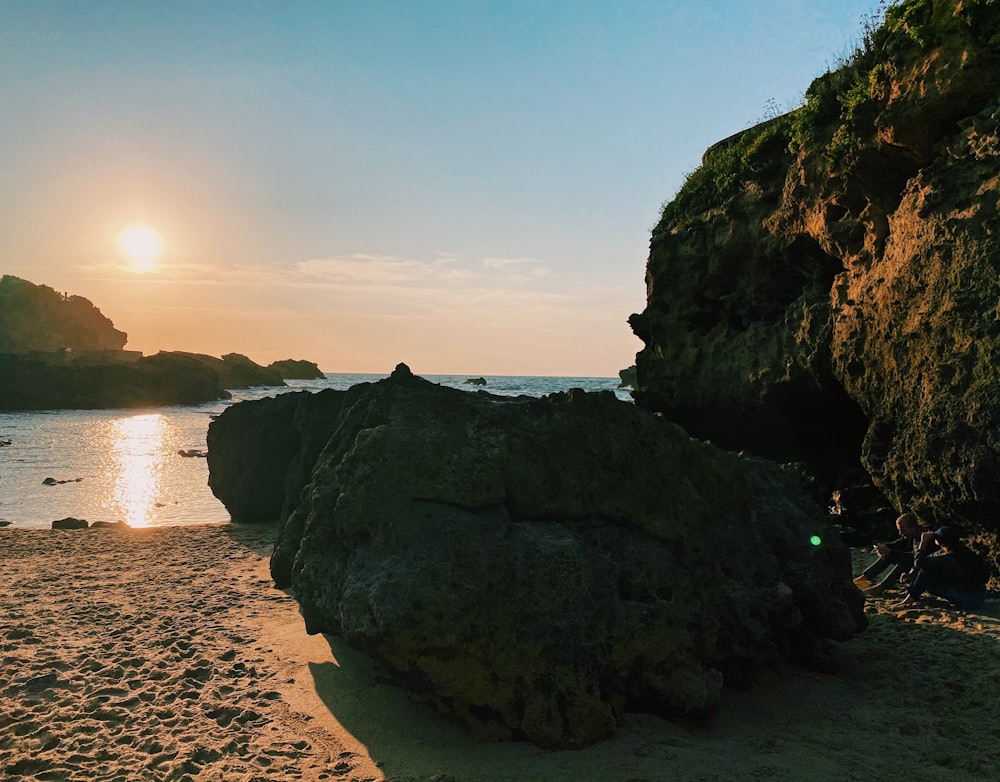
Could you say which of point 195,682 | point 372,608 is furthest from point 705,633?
point 195,682

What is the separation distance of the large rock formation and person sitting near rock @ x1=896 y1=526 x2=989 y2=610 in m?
1.90

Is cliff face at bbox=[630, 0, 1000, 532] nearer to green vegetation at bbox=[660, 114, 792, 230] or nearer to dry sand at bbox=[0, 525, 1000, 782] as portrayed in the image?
green vegetation at bbox=[660, 114, 792, 230]

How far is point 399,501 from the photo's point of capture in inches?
227

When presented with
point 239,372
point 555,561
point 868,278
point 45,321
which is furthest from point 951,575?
point 45,321

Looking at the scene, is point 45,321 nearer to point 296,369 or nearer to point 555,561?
point 296,369

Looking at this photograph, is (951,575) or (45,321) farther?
(45,321)

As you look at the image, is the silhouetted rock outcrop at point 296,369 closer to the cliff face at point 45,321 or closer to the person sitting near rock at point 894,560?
the cliff face at point 45,321

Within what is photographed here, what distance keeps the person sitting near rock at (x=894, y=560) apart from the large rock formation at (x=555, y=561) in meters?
2.29

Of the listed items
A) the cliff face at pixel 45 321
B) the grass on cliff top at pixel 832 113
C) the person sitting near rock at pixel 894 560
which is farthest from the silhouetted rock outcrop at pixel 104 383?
the person sitting near rock at pixel 894 560

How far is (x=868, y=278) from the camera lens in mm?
10469

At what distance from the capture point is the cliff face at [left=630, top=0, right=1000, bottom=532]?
8.46m

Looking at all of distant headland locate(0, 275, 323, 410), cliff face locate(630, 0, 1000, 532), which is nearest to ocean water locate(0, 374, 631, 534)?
cliff face locate(630, 0, 1000, 532)

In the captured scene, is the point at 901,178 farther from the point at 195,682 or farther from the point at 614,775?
the point at 195,682

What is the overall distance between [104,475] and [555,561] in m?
20.6
